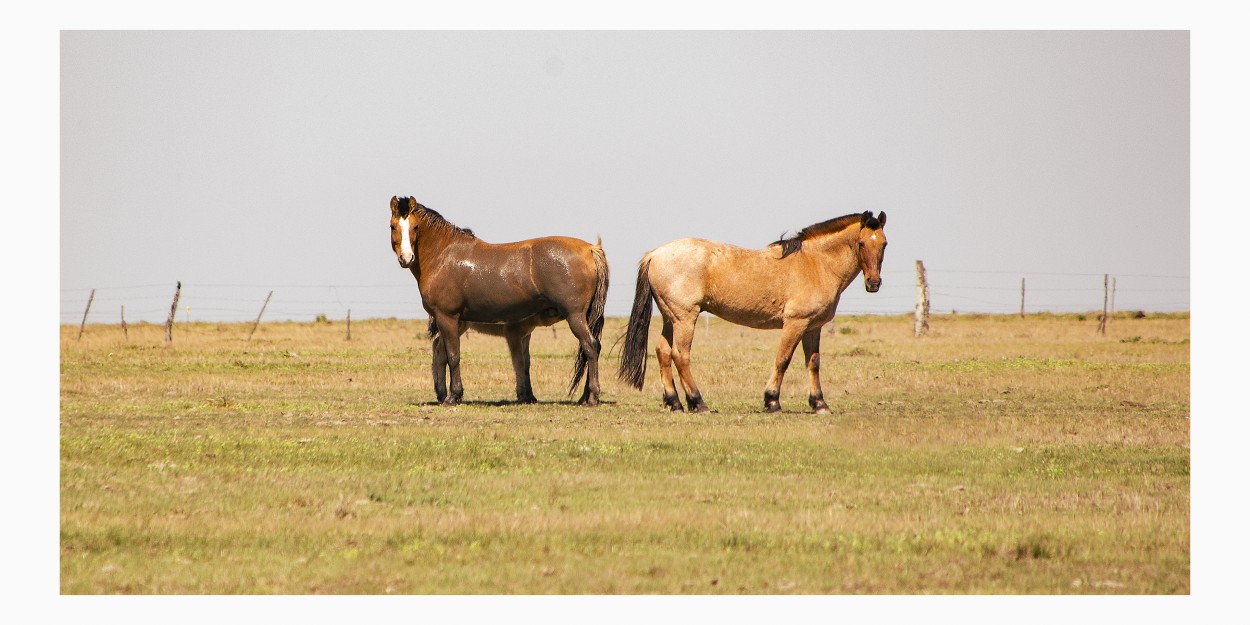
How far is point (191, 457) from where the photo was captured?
41.5 ft

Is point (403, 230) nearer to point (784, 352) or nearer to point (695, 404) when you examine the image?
point (695, 404)

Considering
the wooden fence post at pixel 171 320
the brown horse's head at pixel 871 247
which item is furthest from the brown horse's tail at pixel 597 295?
the wooden fence post at pixel 171 320

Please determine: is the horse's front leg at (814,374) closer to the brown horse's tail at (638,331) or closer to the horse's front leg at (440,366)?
the brown horse's tail at (638,331)

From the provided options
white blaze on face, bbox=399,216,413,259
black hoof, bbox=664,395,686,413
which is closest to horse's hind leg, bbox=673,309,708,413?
black hoof, bbox=664,395,686,413

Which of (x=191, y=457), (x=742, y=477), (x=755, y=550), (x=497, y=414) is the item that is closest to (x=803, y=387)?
(x=497, y=414)

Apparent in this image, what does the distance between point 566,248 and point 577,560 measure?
11610 mm

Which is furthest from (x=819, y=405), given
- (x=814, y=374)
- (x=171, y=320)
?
(x=171, y=320)

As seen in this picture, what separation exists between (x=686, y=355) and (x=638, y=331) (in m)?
0.90

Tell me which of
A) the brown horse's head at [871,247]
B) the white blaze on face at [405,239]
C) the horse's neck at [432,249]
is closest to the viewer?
the brown horse's head at [871,247]

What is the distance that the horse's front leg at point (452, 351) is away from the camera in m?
19.5

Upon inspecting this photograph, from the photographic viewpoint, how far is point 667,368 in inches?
738

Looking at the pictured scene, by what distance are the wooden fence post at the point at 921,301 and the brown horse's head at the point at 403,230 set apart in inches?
1007

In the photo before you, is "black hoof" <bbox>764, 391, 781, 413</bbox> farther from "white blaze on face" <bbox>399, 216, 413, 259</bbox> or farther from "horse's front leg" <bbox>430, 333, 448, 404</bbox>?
"white blaze on face" <bbox>399, 216, 413, 259</bbox>

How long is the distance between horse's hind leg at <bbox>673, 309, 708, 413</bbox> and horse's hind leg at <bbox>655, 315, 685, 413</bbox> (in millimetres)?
206
